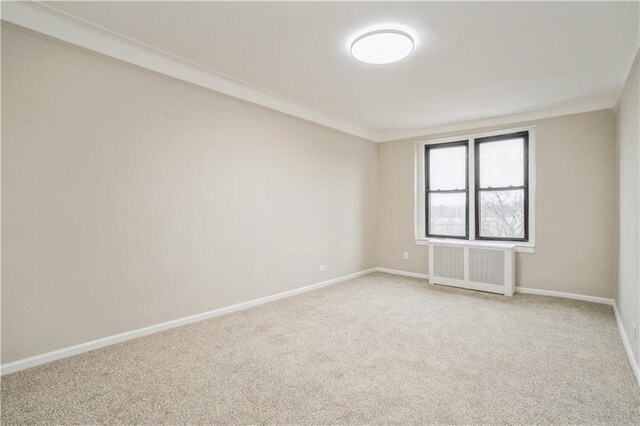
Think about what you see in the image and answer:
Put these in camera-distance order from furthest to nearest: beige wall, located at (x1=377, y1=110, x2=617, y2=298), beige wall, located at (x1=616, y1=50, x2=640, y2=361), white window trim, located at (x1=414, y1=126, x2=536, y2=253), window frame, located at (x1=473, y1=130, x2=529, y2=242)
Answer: window frame, located at (x1=473, y1=130, x2=529, y2=242) → white window trim, located at (x1=414, y1=126, x2=536, y2=253) → beige wall, located at (x1=377, y1=110, x2=617, y2=298) → beige wall, located at (x1=616, y1=50, x2=640, y2=361)

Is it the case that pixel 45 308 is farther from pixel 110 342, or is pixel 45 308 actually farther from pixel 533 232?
pixel 533 232

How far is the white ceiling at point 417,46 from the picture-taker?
7.41 feet

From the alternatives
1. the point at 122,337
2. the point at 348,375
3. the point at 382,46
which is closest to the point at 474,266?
the point at 348,375

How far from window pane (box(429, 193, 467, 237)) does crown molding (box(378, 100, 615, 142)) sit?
106 cm

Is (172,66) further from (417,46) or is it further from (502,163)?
(502,163)

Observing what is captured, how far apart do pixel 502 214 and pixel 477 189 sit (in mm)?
517

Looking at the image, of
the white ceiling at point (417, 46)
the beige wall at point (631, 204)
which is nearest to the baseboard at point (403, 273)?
the beige wall at point (631, 204)

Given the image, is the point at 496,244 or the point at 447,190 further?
the point at 447,190

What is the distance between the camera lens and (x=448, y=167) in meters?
5.37

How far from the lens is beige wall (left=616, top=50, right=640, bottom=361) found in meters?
2.44

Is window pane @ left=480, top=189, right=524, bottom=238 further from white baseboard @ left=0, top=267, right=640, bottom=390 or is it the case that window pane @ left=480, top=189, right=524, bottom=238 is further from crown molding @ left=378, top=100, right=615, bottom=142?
crown molding @ left=378, top=100, right=615, bottom=142

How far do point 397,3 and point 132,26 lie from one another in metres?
2.00

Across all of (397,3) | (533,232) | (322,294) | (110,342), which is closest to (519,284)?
(533,232)

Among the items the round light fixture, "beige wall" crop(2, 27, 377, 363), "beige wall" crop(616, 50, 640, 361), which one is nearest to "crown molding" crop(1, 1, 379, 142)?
"beige wall" crop(2, 27, 377, 363)
